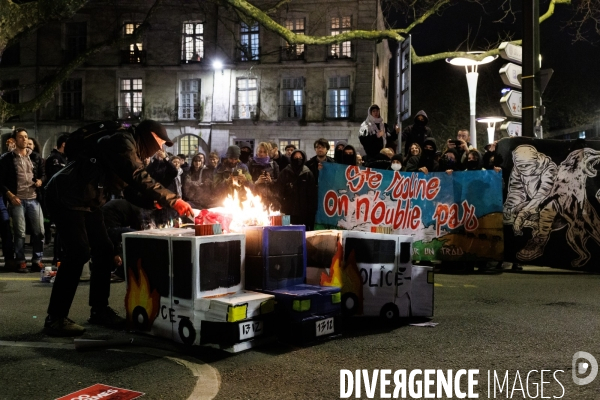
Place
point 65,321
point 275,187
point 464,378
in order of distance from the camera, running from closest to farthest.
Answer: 1. point 464,378
2. point 65,321
3. point 275,187

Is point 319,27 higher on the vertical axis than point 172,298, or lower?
higher

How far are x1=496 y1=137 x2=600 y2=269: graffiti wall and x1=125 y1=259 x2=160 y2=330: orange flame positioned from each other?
7055mm

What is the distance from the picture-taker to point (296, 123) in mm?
36219

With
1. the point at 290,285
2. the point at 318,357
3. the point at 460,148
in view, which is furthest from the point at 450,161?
the point at 318,357

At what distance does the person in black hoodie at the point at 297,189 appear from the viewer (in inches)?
405

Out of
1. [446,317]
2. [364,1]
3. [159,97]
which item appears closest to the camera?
[446,317]

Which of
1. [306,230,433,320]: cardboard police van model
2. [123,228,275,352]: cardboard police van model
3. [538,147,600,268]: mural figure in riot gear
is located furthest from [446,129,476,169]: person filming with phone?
[123,228,275,352]: cardboard police van model

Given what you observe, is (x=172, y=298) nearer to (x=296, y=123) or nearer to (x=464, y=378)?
(x=464, y=378)

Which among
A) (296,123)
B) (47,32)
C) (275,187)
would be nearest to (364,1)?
(296,123)

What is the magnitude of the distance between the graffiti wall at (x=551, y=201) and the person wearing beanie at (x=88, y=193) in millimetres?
6956

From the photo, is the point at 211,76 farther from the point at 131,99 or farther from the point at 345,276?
the point at 345,276

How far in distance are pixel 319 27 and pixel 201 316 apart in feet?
111

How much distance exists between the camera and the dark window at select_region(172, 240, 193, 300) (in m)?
4.85

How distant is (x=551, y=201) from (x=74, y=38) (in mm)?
37360
